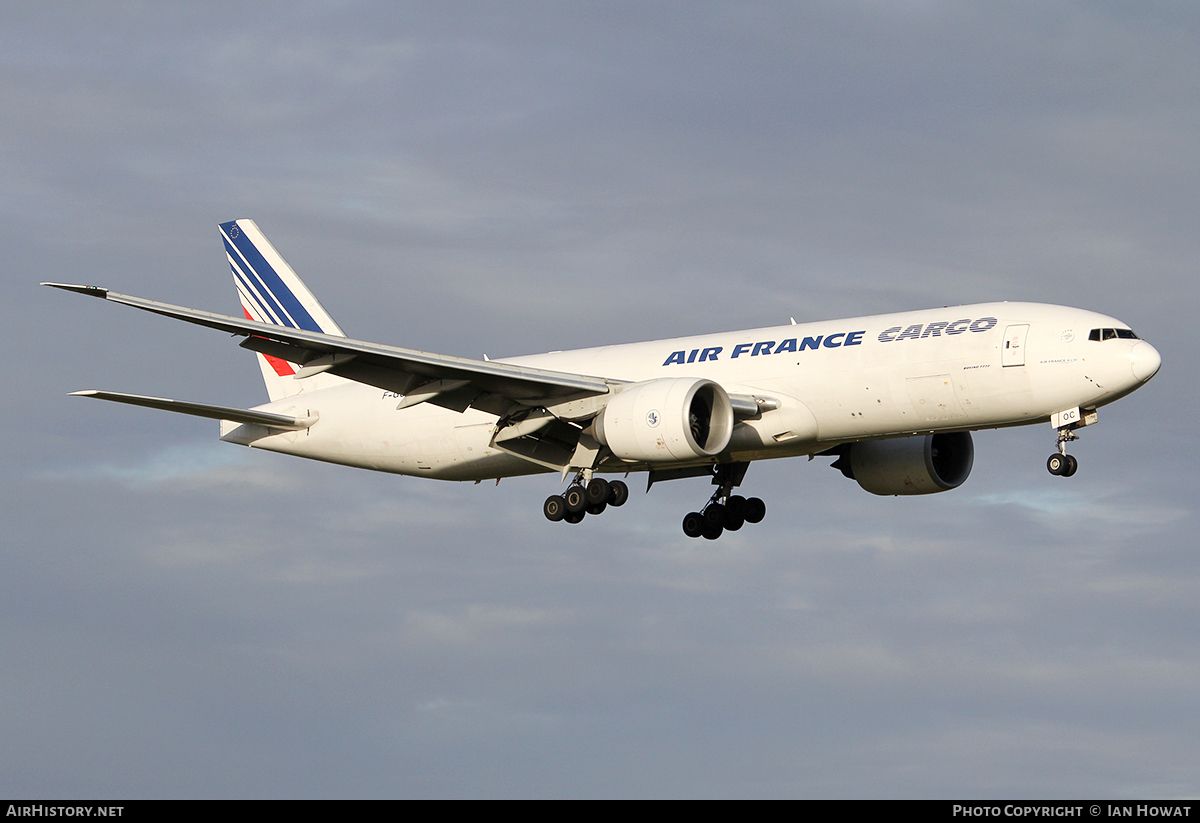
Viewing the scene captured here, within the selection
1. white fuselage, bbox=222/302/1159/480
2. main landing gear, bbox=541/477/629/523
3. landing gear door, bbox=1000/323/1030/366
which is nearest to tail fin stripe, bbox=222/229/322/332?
white fuselage, bbox=222/302/1159/480

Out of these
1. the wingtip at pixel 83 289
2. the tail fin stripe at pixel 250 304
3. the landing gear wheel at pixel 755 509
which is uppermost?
the tail fin stripe at pixel 250 304

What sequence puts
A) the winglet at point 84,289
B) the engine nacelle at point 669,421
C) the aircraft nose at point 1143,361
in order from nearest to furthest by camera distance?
the winglet at point 84,289, the aircraft nose at point 1143,361, the engine nacelle at point 669,421

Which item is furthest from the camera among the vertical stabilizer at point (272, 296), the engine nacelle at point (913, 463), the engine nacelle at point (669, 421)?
the vertical stabilizer at point (272, 296)

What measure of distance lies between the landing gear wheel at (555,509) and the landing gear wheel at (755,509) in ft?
22.1

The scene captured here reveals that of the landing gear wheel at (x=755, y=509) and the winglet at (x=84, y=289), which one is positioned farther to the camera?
the landing gear wheel at (x=755, y=509)

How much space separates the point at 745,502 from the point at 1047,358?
11428 mm

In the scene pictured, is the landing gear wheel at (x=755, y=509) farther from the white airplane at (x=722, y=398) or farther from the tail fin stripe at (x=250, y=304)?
the tail fin stripe at (x=250, y=304)

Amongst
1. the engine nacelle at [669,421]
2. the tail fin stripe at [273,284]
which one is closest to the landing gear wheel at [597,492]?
the engine nacelle at [669,421]

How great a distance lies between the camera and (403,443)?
41.3 metres

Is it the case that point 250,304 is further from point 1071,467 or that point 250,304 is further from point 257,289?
point 1071,467

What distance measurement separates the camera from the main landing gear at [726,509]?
42.2 metres

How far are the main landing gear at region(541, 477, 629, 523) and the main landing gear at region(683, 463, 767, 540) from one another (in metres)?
5.25

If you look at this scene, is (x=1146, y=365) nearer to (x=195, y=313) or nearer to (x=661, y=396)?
(x=661, y=396)

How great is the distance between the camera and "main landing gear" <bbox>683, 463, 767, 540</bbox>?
138 ft
